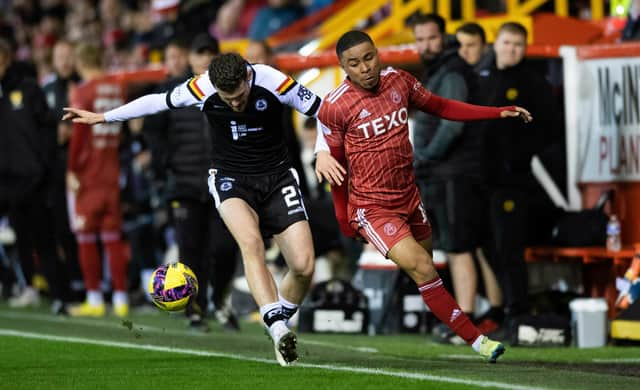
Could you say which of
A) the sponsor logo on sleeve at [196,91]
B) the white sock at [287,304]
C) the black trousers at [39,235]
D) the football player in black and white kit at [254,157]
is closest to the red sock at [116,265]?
the black trousers at [39,235]

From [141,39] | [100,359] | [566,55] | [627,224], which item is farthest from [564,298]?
[141,39]

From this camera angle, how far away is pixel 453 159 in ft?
42.1

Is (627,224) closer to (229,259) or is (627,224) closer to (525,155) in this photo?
(525,155)

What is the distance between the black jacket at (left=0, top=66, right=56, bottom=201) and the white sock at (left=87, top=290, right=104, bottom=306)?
123 centimetres

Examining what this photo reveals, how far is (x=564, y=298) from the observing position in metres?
13.7

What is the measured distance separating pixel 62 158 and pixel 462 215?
5.63m

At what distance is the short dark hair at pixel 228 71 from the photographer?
10.0 metres

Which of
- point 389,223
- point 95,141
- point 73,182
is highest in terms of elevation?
point 95,141

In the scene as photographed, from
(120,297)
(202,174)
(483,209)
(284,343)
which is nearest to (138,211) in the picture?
(120,297)

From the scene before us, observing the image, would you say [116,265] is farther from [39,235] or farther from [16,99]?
[16,99]

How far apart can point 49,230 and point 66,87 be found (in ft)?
5.54

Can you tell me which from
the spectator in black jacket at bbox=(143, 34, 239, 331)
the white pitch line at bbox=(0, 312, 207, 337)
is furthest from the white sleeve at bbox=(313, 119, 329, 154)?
the spectator in black jacket at bbox=(143, 34, 239, 331)

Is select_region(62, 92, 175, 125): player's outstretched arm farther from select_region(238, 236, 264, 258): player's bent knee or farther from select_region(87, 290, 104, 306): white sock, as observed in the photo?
select_region(87, 290, 104, 306): white sock

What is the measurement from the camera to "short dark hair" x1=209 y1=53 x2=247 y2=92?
32.9 ft
